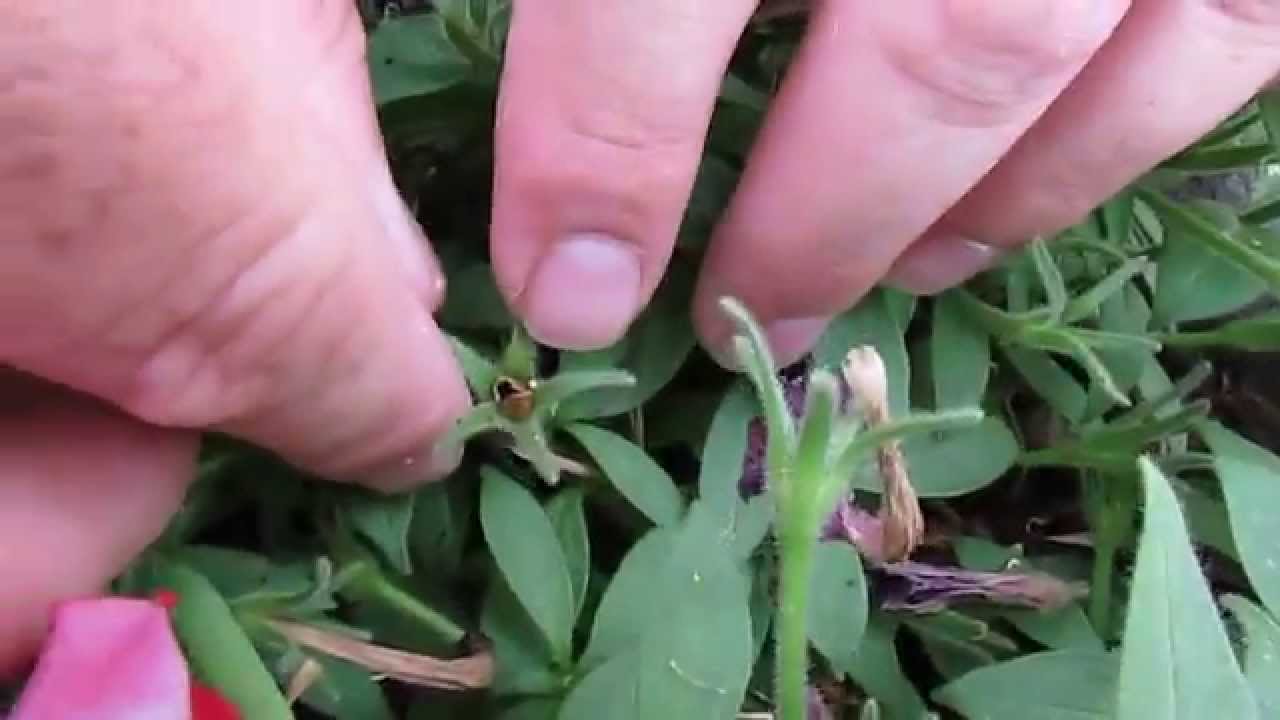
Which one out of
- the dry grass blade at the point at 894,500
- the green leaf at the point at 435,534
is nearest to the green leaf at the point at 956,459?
the dry grass blade at the point at 894,500

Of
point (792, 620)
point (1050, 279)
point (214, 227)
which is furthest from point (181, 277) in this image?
point (1050, 279)

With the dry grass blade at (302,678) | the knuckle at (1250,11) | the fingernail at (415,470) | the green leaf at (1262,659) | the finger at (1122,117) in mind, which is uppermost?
the knuckle at (1250,11)

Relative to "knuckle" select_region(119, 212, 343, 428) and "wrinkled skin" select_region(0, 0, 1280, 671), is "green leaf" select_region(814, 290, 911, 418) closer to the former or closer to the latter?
"wrinkled skin" select_region(0, 0, 1280, 671)

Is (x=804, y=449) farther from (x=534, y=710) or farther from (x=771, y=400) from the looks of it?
(x=534, y=710)

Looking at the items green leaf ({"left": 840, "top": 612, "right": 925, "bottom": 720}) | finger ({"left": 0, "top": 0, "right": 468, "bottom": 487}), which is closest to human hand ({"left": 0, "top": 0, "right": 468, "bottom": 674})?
finger ({"left": 0, "top": 0, "right": 468, "bottom": 487})

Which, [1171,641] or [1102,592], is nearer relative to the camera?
[1171,641]

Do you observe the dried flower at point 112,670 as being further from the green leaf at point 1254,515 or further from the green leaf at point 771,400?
the green leaf at point 1254,515
